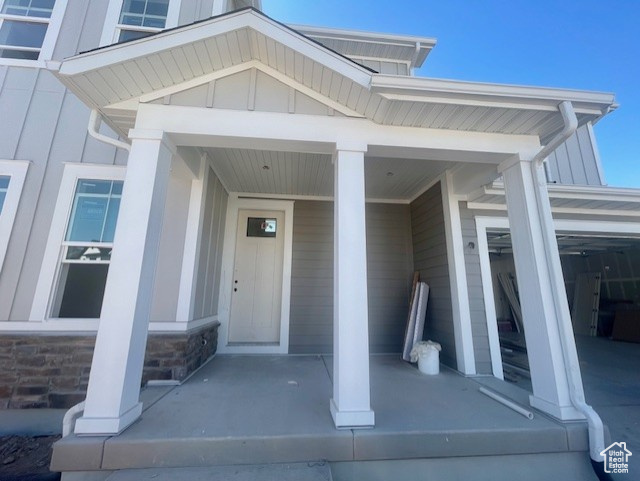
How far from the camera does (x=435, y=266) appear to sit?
402 centimetres

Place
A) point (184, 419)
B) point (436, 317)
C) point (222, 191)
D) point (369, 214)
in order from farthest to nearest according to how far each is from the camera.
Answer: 1. point (369, 214)
2. point (222, 191)
3. point (436, 317)
4. point (184, 419)

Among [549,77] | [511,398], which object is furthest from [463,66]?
[511,398]

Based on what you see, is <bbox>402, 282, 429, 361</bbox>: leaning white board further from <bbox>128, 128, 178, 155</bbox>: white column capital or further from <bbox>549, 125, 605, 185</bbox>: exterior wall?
<bbox>128, 128, 178, 155</bbox>: white column capital

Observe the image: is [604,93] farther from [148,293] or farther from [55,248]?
[55,248]

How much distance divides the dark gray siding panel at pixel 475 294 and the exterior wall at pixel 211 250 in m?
3.40

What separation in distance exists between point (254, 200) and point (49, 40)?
3.44 metres

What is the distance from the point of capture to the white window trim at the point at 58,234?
3121 millimetres

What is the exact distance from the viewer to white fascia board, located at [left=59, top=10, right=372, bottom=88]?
2.10 meters

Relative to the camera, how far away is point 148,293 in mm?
2184

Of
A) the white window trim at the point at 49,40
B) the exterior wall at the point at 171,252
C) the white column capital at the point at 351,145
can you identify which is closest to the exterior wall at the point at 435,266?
the white column capital at the point at 351,145

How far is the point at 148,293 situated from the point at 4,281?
242 cm

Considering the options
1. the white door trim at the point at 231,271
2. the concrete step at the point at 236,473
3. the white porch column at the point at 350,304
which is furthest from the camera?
the white door trim at the point at 231,271

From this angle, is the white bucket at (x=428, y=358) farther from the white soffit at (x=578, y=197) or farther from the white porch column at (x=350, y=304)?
the white soffit at (x=578, y=197)

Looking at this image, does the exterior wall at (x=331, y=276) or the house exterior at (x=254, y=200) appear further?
the exterior wall at (x=331, y=276)
